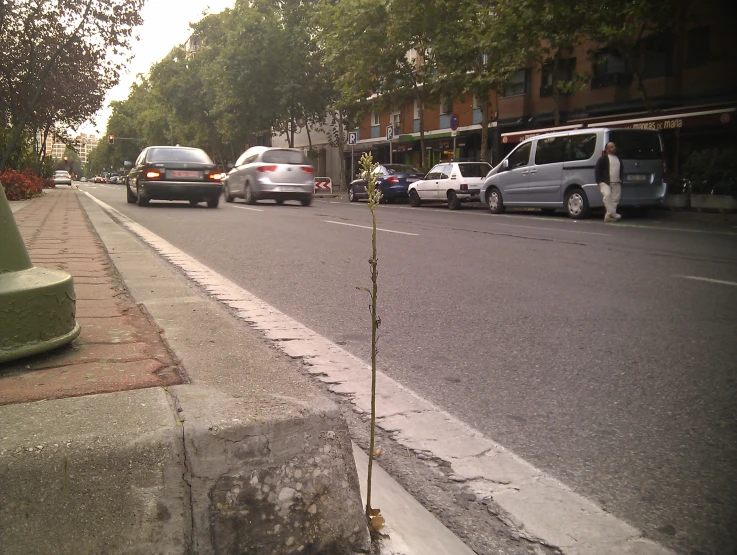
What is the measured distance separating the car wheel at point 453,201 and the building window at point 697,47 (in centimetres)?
1107

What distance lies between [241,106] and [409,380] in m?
39.5

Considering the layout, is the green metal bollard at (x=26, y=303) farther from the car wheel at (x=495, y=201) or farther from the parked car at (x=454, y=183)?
the parked car at (x=454, y=183)

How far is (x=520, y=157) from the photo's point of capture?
17.9m

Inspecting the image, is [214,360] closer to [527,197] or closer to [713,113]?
[527,197]

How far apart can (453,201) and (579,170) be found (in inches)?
246

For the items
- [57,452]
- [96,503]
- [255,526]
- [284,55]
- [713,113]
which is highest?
[284,55]

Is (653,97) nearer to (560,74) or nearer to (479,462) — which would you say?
(560,74)

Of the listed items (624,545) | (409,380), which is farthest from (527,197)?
(624,545)

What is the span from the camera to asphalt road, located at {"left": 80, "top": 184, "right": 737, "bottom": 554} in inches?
92.7

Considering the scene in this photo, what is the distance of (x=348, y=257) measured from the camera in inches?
320

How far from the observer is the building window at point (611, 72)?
28.0 meters

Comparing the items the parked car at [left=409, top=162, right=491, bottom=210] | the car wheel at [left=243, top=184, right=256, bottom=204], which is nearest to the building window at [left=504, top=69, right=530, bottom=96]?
the parked car at [left=409, top=162, right=491, bottom=210]

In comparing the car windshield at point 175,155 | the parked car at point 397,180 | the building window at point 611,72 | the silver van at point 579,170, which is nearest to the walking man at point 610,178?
the silver van at point 579,170

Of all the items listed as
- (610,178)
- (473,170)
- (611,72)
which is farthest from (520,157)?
(611,72)
